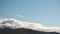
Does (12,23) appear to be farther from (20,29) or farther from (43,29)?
(43,29)

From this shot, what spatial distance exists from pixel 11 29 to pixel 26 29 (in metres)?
0.56

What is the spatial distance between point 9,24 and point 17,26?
0.33 metres

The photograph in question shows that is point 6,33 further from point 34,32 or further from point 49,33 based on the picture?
point 49,33

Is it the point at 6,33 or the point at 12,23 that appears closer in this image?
the point at 6,33

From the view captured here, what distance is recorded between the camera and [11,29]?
767cm

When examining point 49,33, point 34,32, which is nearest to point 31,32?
point 34,32

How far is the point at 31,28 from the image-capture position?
25.9ft

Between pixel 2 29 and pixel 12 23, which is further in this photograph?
pixel 12 23

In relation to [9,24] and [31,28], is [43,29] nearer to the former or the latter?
[31,28]

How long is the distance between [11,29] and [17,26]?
302 millimetres

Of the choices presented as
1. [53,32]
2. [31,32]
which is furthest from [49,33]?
[31,32]

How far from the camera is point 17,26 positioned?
25.8ft

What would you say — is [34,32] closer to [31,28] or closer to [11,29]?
[31,28]

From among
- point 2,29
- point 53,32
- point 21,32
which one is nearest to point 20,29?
point 21,32
